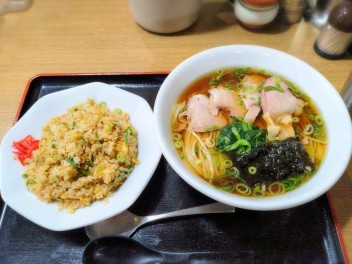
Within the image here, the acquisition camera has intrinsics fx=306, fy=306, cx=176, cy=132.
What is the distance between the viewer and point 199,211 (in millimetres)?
1291

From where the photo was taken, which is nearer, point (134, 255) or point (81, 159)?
point (134, 255)

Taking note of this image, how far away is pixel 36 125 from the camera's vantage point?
5.15ft

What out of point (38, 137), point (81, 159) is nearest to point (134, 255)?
point (81, 159)

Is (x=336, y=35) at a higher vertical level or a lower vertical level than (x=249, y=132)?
higher

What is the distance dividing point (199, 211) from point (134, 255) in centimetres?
31

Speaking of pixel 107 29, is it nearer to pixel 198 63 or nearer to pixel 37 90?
pixel 37 90

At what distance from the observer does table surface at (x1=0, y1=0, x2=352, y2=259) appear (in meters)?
1.98

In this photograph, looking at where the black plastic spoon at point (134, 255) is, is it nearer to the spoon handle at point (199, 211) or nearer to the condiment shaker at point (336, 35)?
the spoon handle at point (199, 211)

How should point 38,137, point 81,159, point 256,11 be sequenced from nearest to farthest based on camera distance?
point 81,159 → point 38,137 → point 256,11

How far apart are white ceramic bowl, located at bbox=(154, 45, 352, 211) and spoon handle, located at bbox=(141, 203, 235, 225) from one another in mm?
219

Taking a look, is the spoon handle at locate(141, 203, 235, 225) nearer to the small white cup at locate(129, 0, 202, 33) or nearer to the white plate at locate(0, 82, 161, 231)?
the white plate at locate(0, 82, 161, 231)

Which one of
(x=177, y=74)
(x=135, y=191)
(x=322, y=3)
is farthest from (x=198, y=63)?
(x=322, y=3)

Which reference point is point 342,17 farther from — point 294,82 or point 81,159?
point 81,159

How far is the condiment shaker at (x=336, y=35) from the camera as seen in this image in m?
1.76
